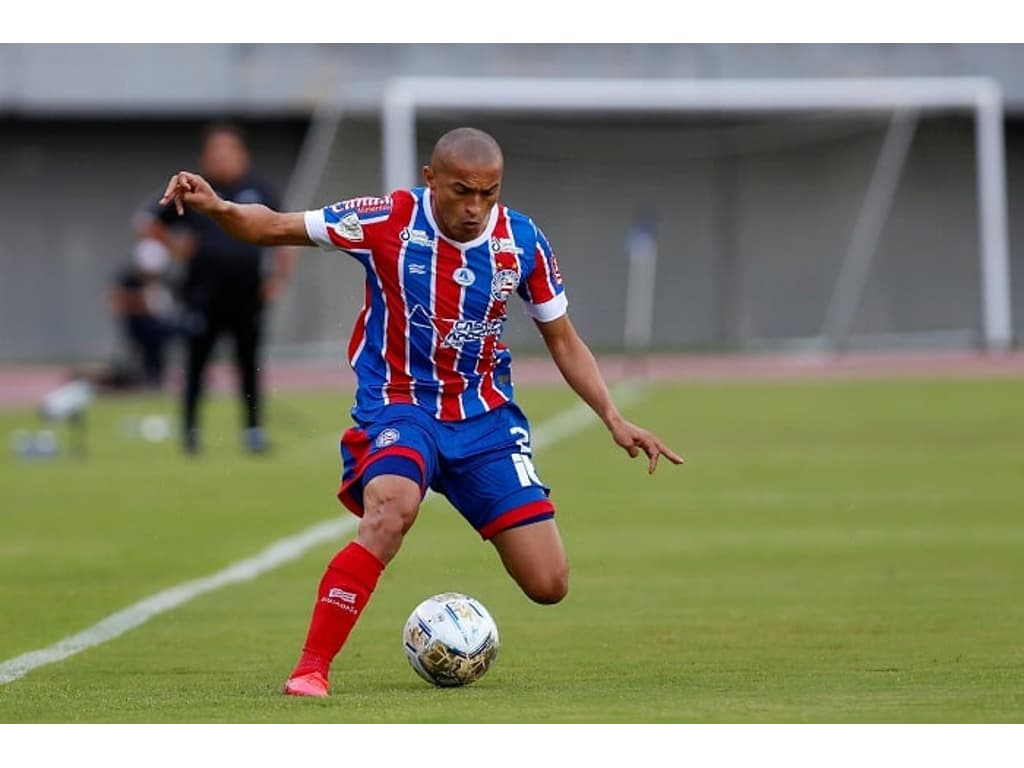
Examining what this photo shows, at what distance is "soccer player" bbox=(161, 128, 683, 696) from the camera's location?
7.30 m

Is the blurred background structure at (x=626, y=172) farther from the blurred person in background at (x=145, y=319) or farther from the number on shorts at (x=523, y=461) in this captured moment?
the number on shorts at (x=523, y=461)

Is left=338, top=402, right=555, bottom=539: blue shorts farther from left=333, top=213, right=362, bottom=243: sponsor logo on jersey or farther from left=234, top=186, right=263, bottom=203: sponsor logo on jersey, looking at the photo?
left=234, top=186, right=263, bottom=203: sponsor logo on jersey

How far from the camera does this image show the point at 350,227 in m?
7.46

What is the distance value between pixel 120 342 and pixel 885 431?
19.6m

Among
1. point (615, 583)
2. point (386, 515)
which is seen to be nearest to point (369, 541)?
point (386, 515)

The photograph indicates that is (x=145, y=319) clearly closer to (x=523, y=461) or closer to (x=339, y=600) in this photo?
(x=523, y=461)

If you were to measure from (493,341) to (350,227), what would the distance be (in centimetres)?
66

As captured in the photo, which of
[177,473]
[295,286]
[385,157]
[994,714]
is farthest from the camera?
[295,286]

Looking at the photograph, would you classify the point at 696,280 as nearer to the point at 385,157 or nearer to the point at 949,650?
the point at 385,157

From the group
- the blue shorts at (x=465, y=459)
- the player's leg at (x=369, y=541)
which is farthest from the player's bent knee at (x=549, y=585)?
the player's leg at (x=369, y=541)

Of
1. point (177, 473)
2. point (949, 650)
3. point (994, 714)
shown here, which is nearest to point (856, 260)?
point (177, 473)

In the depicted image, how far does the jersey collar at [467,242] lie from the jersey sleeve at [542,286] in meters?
0.20

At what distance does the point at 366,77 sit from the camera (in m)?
36.1

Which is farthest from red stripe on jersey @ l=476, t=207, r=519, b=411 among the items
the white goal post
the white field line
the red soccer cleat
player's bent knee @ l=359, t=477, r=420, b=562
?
the white goal post
